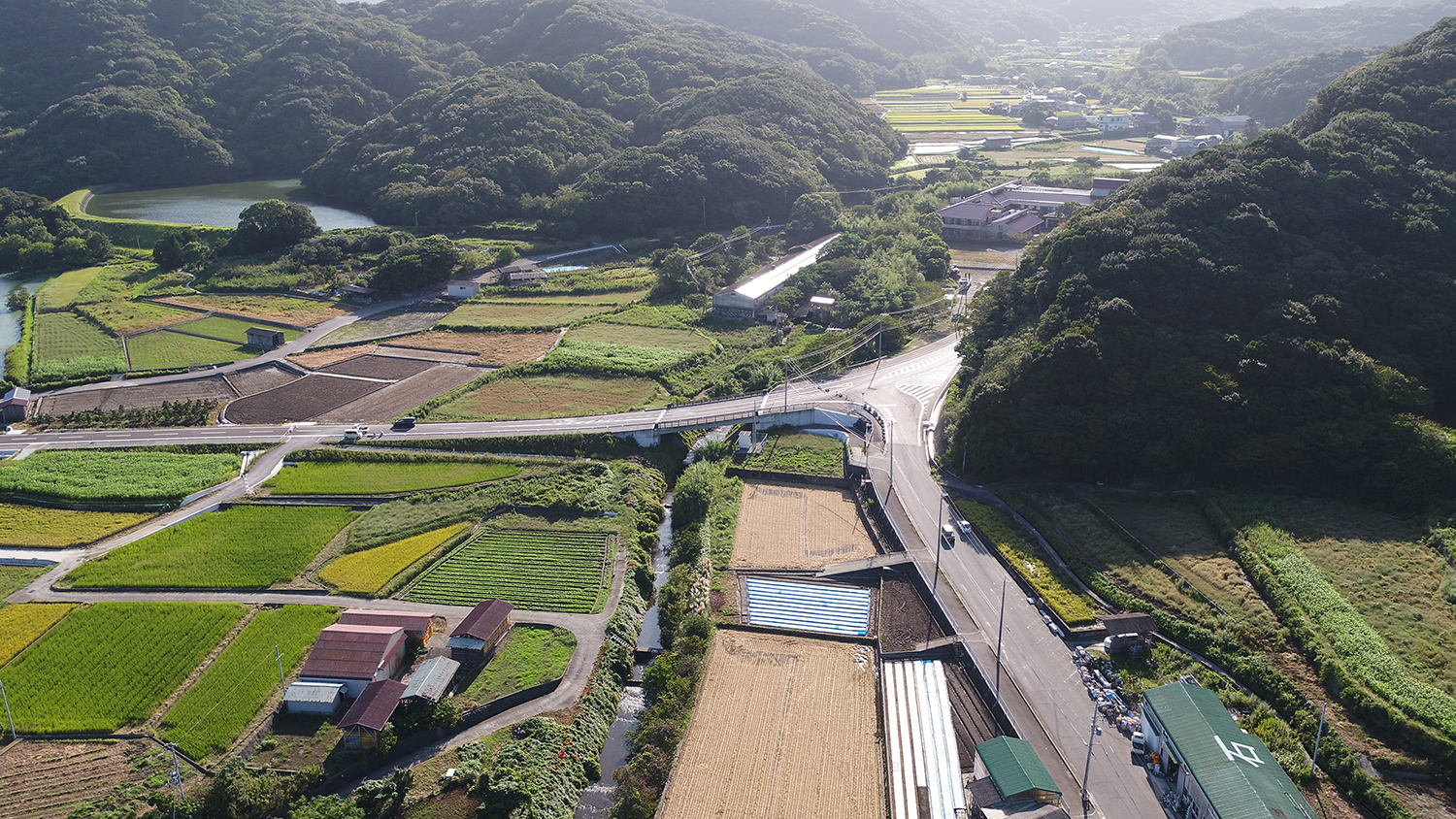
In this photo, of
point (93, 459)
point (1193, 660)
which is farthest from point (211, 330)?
point (1193, 660)

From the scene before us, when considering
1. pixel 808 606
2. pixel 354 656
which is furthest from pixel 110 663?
pixel 808 606

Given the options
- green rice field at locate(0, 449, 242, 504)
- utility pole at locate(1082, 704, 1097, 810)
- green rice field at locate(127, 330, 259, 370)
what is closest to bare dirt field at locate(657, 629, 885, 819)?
utility pole at locate(1082, 704, 1097, 810)

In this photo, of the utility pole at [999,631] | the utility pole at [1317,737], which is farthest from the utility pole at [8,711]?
the utility pole at [1317,737]

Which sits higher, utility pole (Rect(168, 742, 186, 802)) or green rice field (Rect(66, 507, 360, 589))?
green rice field (Rect(66, 507, 360, 589))

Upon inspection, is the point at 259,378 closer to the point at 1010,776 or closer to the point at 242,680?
the point at 242,680

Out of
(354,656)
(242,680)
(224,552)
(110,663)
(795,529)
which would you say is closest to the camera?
(354,656)

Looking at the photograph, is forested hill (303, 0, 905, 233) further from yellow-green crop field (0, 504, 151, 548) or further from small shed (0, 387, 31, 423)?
yellow-green crop field (0, 504, 151, 548)
